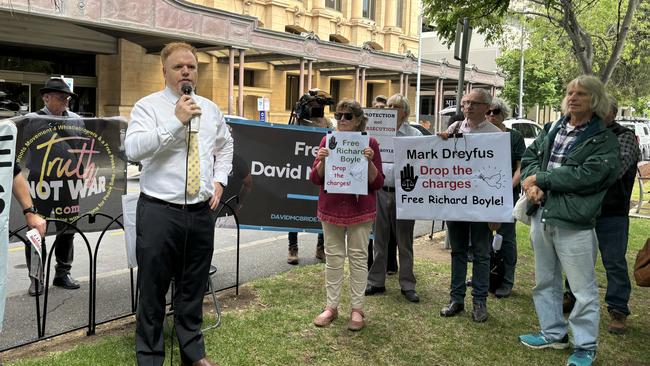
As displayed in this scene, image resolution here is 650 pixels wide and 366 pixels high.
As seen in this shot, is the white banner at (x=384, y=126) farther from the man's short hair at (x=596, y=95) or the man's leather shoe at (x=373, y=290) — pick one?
the man's short hair at (x=596, y=95)

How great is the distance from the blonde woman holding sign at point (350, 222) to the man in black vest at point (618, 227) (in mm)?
2005

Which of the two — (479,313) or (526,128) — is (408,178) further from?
(526,128)

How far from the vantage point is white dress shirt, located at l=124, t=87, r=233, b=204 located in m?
3.24

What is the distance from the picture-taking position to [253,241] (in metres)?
8.37

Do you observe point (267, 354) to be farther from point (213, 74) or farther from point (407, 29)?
point (407, 29)

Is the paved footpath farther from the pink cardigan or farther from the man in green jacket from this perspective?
the man in green jacket

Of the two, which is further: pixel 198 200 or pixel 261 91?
pixel 261 91

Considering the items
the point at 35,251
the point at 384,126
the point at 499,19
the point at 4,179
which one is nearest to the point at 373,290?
the point at 384,126

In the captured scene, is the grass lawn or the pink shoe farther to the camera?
the pink shoe

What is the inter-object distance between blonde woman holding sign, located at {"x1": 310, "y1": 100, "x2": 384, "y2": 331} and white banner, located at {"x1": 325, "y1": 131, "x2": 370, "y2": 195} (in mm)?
60

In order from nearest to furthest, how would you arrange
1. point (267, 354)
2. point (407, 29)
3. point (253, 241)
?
point (267, 354), point (253, 241), point (407, 29)

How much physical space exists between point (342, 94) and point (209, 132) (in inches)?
1665

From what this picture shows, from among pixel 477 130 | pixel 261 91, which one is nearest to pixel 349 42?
pixel 261 91

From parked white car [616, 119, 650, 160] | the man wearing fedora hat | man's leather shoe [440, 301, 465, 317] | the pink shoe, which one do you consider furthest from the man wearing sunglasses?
parked white car [616, 119, 650, 160]
